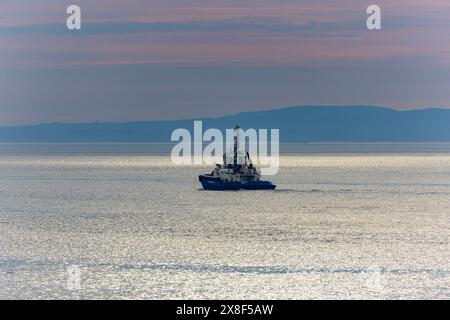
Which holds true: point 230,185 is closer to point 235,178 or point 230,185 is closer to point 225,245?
point 235,178

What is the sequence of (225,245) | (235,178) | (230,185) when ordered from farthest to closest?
1. (230,185)
2. (235,178)
3. (225,245)

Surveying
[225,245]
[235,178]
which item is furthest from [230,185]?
A: [225,245]

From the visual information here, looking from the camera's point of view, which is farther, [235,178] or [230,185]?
[230,185]

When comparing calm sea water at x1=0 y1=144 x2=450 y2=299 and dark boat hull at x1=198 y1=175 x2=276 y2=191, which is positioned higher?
dark boat hull at x1=198 y1=175 x2=276 y2=191

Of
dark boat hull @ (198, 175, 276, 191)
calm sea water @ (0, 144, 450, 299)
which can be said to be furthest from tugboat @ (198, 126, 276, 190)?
calm sea water @ (0, 144, 450, 299)

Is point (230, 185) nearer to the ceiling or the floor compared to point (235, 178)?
nearer to the floor

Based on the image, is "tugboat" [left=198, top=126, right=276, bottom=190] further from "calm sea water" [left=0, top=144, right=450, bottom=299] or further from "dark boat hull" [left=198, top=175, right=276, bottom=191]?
"calm sea water" [left=0, top=144, right=450, bottom=299]

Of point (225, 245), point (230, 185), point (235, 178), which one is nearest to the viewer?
point (225, 245)
